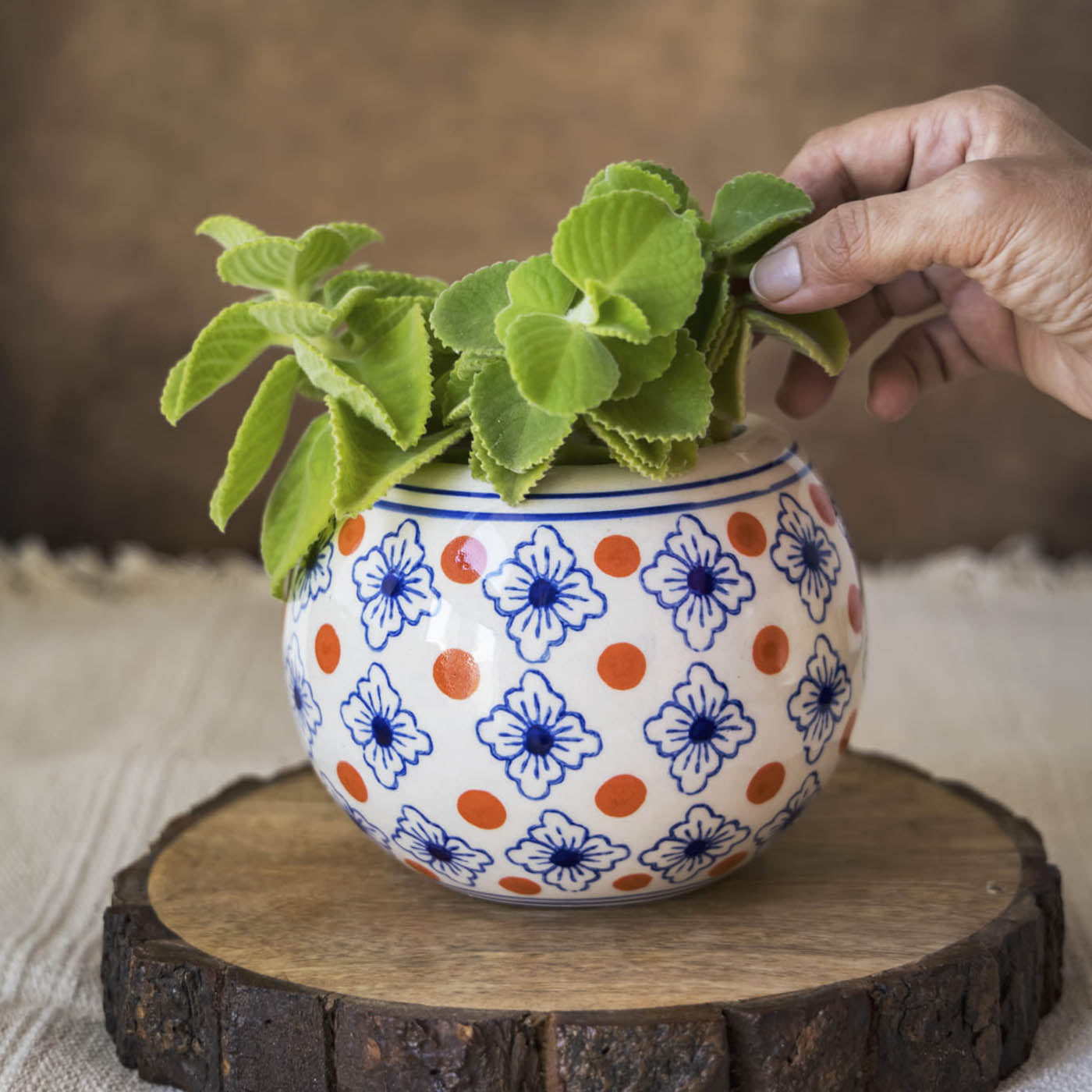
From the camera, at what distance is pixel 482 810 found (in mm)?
629

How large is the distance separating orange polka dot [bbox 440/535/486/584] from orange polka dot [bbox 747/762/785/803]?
151 millimetres

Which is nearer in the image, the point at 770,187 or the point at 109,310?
the point at 770,187

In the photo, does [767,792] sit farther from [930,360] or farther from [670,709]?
[930,360]

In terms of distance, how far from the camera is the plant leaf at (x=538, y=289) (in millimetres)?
608

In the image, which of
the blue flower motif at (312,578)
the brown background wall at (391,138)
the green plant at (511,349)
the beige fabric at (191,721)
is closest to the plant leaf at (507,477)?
the green plant at (511,349)

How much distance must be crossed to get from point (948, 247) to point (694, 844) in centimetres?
30

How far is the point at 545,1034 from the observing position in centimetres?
59

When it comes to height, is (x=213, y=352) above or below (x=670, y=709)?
above

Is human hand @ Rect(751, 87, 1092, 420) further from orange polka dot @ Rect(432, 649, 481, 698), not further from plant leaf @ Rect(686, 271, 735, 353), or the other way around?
orange polka dot @ Rect(432, 649, 481, 698)

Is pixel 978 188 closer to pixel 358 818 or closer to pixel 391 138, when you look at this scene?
pixel 358 818

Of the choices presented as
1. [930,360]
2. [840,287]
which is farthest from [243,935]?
[930,360]

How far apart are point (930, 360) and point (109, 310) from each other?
1.09 metres

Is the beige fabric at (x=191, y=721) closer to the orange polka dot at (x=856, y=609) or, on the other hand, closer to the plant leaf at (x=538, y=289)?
the orange polka dot at (x=856, y=609)

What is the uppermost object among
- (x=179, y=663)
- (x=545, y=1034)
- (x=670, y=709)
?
(x=670, y=709)
